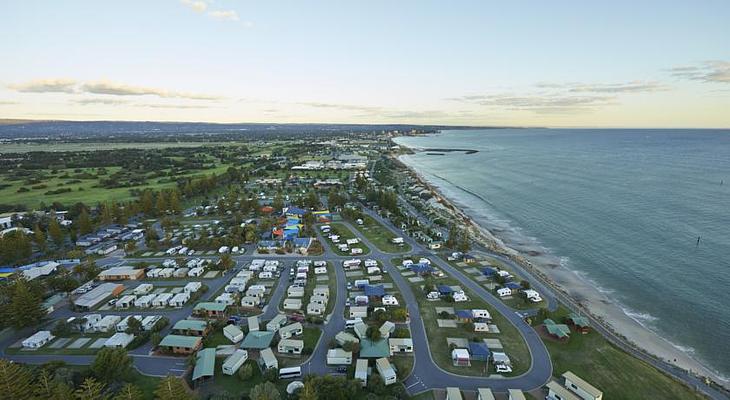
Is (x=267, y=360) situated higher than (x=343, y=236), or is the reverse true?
(x=343, y=236)

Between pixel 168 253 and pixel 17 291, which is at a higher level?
pixel 17 291

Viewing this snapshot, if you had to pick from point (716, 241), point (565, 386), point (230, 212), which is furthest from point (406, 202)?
point (565, 386)

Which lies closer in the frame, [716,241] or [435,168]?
[716,241]

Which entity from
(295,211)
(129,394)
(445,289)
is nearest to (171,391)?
(129,394)

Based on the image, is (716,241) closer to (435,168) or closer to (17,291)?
(17,291)

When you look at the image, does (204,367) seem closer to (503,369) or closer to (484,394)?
(484,394)

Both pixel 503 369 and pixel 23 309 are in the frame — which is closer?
pixel 503 369

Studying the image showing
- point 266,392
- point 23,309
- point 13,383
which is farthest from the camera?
point 23,309
